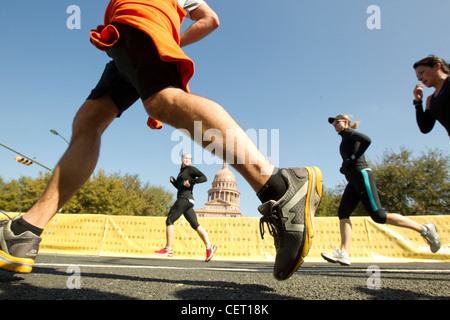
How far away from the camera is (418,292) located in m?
1.42

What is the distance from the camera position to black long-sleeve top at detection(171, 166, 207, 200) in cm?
516

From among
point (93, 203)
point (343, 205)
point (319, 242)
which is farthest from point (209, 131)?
point (93, 203)

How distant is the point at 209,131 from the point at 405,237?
7.98 meters

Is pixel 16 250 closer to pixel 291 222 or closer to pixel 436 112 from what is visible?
pixel 291 222

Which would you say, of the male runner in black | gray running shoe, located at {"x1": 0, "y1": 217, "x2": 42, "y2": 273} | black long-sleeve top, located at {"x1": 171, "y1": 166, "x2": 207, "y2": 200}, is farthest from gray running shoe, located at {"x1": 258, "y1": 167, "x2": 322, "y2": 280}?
black long-sleeve top, located at {"x1": 171, "y1": 166, "x2": 207, "y2": 200}

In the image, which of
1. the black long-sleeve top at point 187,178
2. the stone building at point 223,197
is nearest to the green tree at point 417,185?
the black long-sleeve top at point 187,178

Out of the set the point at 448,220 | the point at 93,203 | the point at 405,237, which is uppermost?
the point at 93,203

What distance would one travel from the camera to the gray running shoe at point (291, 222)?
44.3 inches

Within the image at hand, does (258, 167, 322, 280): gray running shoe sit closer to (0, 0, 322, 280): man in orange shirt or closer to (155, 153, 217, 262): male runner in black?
(0, 0, 322, 280): man in orange shirt

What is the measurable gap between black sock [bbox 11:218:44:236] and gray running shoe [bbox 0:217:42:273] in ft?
0.05

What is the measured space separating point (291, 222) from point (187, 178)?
4.27m
